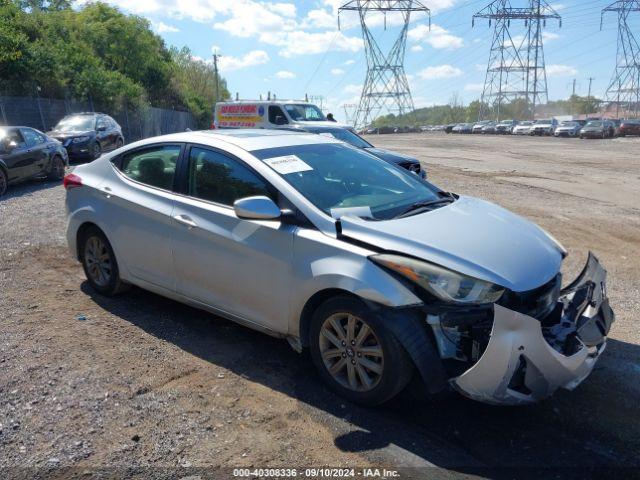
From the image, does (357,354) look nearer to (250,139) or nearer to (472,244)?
(472,244)

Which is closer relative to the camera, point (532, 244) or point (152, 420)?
point (152, 420)

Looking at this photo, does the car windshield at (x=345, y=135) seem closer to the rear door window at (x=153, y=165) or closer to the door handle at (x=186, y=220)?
the rear door window at (x=153, y=165)

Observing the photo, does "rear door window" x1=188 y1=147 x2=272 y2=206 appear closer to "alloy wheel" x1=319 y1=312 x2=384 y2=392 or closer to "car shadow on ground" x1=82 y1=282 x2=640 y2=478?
"alloy wheel" x1=319 y1=312 x2=384 y2=392

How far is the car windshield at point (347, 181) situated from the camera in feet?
12.9

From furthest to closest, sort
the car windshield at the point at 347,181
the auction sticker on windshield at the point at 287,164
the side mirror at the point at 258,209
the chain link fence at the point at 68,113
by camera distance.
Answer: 1. the chain link fence at the point at 68,113
2. the auction sticker on windshield at the point at 287,164
3. the car windshield at the point at 347,181
4. the side mirror at the point at 258,209

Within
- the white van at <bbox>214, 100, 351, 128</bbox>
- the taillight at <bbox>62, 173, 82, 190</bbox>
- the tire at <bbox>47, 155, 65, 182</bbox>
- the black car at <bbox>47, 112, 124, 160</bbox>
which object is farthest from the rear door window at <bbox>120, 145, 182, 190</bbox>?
the black car at <bbox>47, 112, 124, 160</bbox>

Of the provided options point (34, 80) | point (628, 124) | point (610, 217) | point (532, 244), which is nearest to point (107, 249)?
point (532, 244)

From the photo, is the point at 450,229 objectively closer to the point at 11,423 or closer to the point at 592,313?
the point at 592,313

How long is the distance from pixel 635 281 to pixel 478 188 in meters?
7.77

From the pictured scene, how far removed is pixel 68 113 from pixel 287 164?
90.6 feet

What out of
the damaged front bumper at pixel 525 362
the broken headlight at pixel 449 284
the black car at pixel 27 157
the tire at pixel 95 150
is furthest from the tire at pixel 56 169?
the damaged front bumper at pixel 525 362

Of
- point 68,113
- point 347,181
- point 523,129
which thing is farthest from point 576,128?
point 347,181

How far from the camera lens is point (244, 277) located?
13.1 feet

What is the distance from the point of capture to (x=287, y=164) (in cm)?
418
